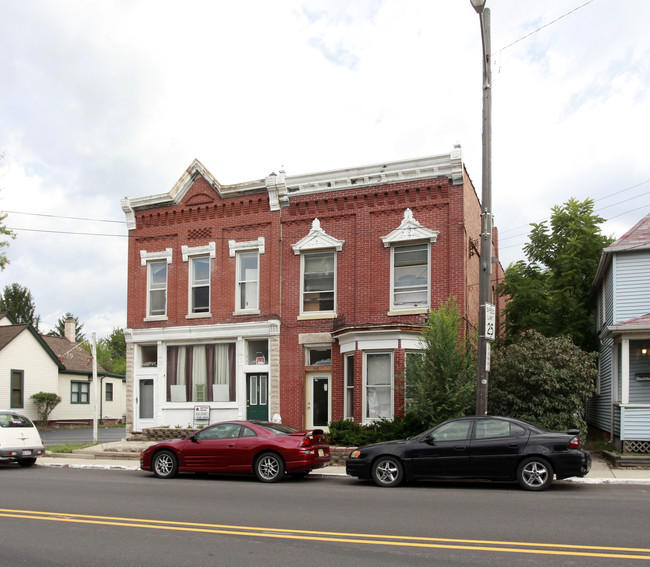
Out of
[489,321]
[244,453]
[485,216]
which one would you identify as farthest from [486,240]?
[244,453]

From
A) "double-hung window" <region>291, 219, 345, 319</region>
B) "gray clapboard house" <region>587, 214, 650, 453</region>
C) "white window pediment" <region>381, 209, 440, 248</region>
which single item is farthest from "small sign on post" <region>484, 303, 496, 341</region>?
"double-hung window" <region>291, 219, 345, 319</region>

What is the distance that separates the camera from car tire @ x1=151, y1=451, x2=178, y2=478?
1569cm

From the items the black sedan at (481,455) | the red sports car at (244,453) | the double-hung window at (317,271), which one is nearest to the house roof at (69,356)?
the double-hung window at (317,271)

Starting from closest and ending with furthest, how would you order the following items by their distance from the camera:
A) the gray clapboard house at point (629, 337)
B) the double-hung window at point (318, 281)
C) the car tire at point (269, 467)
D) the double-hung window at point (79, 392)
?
the car tire at point (269, 467)
the gray clapboard house at point (629, 337)
the double-hung window at point (318, 281)
the double-hung window at point (79, 392)

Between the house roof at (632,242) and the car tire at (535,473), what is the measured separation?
844 cm

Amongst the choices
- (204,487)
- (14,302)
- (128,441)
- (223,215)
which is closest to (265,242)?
(223,215)

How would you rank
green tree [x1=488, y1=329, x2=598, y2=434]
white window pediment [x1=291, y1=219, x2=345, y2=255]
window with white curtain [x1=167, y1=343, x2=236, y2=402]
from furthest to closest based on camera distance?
window with white curtain [x1=167, y1=343, x2=236, y2=402] → white window pediment [x1=291, y1=219, x2=345, y2=255] → green tree [x1=488, y1=329, x2=598, y2=434]

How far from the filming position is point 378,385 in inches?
791

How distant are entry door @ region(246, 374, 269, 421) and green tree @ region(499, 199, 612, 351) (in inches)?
365

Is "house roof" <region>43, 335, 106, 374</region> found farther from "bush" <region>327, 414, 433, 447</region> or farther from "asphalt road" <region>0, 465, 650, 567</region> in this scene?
"asphalt road" <region>0, 465, 650, 567</region>

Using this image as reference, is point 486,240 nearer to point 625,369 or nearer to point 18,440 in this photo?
point 625,369

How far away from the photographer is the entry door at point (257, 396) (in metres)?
22.6

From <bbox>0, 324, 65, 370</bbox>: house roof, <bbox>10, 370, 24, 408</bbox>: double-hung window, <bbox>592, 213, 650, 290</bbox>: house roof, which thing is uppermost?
<bbox>592, 213, 650, 290</bbox>: house roof

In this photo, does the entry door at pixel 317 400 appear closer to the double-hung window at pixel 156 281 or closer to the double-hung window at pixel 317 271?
the double-hung window at pixel 317 271
